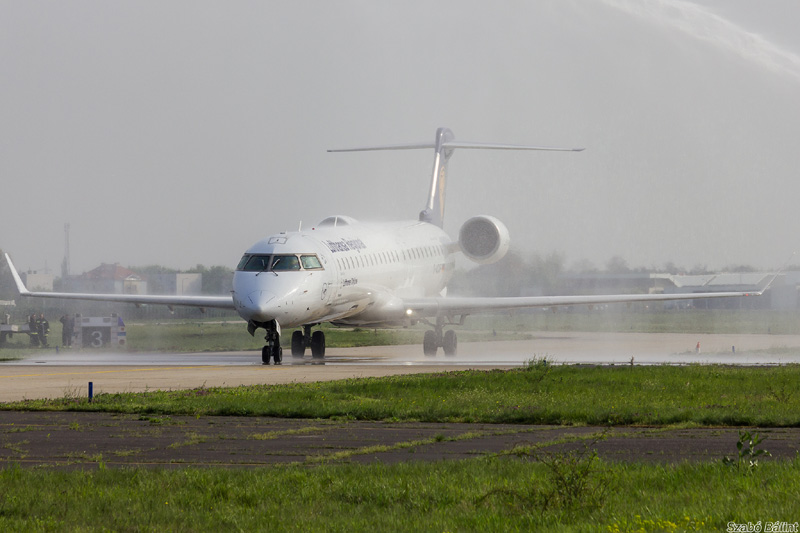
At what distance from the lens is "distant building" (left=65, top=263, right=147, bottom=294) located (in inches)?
2467

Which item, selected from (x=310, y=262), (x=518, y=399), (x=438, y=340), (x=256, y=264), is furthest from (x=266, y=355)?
(x=518, y=399)

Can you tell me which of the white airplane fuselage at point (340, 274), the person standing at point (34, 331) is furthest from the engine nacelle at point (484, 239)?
the person standing at point (34, 331)

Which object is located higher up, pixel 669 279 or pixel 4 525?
pixel 669 279

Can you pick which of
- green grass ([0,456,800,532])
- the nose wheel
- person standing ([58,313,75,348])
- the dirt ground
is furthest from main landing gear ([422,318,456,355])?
green grass ([0,456,800,532])

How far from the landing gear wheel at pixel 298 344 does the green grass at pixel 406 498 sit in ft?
89.2

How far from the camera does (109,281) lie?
64.1 metres

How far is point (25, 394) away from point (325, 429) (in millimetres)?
9637

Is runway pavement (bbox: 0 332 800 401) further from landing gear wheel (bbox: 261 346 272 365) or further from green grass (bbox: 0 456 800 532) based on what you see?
green grass (bbox: 0 456 800 532)

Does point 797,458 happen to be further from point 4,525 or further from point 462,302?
point 462,302

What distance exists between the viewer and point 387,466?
41.8ft

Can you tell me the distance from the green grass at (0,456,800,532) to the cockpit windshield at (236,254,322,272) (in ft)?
73.2

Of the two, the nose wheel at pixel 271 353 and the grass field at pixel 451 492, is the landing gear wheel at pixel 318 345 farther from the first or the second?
the grass field at pixel 451 492

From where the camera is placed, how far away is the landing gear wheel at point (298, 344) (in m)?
39.8

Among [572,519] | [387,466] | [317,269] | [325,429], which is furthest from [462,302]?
[572,519]
